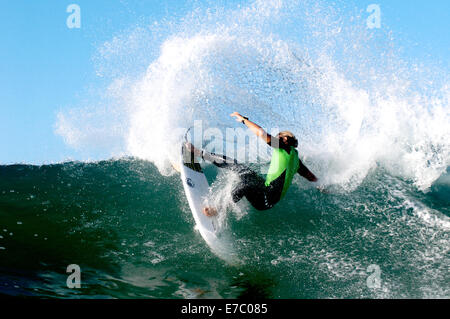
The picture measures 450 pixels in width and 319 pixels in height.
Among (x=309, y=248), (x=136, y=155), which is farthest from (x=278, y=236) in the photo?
(x=136, y=155)

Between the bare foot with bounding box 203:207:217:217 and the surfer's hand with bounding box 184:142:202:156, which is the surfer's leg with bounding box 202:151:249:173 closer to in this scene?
the surfer's hand with bounding box 184:142:202:156

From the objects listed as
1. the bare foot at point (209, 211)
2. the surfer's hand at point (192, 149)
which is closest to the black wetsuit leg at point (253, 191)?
the bare foot at point (209, 211)

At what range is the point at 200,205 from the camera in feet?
17.8

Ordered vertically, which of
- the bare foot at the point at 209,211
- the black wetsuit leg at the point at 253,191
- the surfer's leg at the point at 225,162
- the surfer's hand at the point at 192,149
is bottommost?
the bare foot at the point at 209,211

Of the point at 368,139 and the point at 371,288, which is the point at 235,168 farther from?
the point at 368,139

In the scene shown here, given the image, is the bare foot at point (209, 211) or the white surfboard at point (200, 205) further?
the bare foot at point (209, 211)

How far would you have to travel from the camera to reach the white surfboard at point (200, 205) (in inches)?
197

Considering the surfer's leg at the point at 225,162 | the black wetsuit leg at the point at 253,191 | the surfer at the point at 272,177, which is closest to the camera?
Result: the surfer at the point at 272,177

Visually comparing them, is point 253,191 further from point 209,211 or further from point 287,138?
point 287,138

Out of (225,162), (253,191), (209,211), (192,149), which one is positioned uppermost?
(192,149)

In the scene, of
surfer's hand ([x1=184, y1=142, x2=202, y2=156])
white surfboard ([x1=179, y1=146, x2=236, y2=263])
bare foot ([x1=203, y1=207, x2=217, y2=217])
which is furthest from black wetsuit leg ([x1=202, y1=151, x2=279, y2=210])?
surfer's hand ([x1=184, y1=142, x2=202, y2=156])

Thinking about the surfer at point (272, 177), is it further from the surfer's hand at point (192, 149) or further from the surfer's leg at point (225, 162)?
the surfer's hand at point (192, 149)

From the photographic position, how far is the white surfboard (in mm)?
4992

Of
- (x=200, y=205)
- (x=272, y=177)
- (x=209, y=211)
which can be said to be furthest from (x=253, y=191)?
(x=200, y=205)
